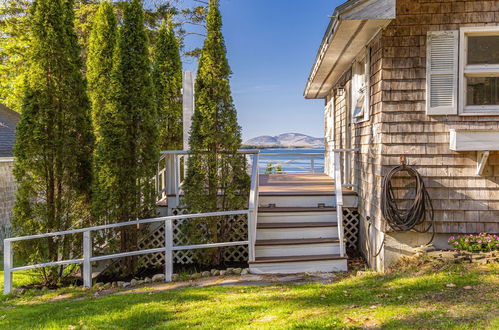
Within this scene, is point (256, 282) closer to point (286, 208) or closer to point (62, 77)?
point (286, 208)

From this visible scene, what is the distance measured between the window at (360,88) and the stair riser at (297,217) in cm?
166

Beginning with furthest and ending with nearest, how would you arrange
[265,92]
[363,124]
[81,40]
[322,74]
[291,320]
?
[265,92]
[81,40]
[322,74]
[363,124]
[291,320]

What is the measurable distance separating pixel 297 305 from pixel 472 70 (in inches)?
145

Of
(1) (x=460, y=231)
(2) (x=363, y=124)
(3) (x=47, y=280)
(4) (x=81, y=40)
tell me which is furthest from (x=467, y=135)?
(4) (x=81, y=40)

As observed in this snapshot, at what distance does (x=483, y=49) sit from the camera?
16.1 ft

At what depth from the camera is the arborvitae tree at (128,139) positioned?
5.50m

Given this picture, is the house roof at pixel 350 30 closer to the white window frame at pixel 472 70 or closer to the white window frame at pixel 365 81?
the white window frame at pixel 365 81

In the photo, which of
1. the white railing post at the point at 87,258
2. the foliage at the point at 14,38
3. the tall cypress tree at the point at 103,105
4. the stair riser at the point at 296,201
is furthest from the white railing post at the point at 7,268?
the foliage at the point at 14,38

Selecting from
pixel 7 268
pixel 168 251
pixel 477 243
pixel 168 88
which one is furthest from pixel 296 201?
pixel 168 88

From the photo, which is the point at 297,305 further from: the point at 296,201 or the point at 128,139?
the point at 128,139

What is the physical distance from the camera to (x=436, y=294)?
378cm

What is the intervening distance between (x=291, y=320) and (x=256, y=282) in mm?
1497

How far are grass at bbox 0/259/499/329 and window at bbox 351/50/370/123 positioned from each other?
2438 millimetres

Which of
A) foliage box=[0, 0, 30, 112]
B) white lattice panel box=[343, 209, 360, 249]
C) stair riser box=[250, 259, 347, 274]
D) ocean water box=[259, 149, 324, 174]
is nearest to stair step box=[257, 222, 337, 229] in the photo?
stair riser box=[250, 259, 347, 274]
